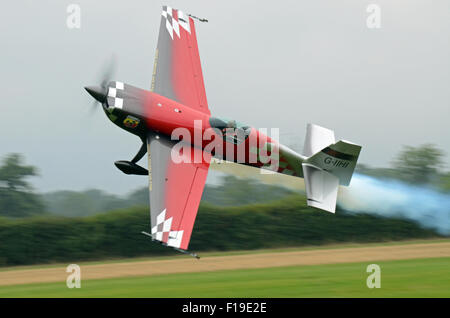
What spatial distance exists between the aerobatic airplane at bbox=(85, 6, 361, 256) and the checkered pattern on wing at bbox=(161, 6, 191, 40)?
4.12ft

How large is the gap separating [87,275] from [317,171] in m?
7.19

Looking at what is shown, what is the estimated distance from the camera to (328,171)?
54.1 feet

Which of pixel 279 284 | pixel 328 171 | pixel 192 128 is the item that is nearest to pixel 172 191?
pixel 192 128

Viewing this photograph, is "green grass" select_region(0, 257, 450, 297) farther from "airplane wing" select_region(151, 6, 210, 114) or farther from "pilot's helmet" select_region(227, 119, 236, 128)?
"airplane wing" select_region(151, 6, 210, 114)

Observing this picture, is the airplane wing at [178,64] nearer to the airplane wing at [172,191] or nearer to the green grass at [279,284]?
the airplane wing at [172,191]

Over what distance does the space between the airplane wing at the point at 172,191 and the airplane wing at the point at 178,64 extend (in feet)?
4.94

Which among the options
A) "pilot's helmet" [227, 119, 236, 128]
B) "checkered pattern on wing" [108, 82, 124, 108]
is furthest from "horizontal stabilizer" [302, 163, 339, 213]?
"checkered pattern on wing" [108, 82, 124, 108]

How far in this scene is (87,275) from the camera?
18016 millimetres

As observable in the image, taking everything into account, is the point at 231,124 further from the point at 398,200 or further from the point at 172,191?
the point at 398,200

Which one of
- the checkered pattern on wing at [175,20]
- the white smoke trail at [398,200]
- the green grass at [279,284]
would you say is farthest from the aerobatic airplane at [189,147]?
the white smoke trail at [398,200]

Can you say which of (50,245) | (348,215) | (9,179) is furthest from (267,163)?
(9,179)

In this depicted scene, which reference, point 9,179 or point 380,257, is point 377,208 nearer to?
point 380,257

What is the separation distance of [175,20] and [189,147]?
166 inches

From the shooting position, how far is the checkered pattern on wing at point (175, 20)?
59.6 ft
